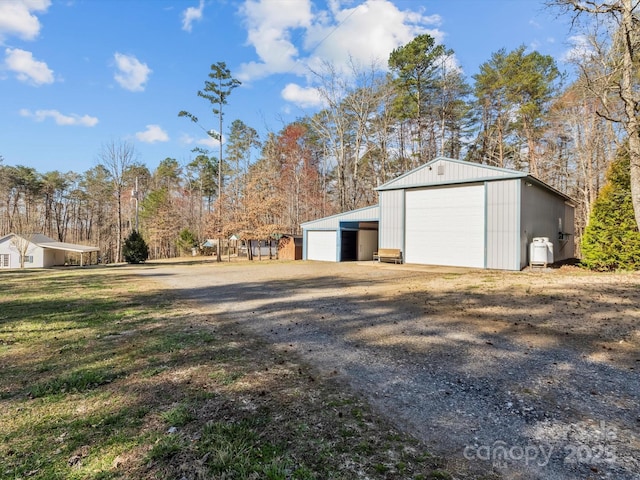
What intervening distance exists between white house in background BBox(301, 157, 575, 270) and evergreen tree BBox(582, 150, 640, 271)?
204cm

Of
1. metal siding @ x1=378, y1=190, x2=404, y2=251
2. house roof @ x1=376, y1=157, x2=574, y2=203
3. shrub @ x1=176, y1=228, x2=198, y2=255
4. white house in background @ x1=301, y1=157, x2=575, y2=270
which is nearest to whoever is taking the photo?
white house in background @ x1=301, y1=157, x2=575, y2=270

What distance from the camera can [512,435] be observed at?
7.59ft

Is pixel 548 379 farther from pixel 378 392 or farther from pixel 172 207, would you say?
pixel 172 207

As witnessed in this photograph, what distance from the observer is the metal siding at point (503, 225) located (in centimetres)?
1252

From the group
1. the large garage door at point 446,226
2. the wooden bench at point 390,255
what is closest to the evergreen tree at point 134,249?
the wooden bench at point 390,255

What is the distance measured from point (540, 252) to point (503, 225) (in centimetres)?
167

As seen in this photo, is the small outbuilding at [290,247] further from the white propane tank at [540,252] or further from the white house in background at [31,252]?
the white house in background at [31,252]

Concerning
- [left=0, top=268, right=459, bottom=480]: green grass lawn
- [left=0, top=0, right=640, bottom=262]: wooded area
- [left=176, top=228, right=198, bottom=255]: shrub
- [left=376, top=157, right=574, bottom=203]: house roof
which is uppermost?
[left=0, top=0, right=640, bottom=262]: wooded area

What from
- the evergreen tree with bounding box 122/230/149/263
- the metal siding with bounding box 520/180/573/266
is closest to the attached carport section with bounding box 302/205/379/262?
the metal siding with bounding box 520/180/573/266

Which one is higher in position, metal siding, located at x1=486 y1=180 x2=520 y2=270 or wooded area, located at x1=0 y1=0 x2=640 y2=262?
wooded area, located at x1=0 y1=0 x2=640 y2=262

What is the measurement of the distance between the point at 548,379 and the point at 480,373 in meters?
0.62

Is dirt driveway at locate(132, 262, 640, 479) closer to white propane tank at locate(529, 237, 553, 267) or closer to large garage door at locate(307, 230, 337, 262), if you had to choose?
white propane tank at locate(529, 237, 553, 267)

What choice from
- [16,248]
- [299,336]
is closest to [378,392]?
[299,336]

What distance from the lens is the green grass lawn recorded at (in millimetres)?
1976
